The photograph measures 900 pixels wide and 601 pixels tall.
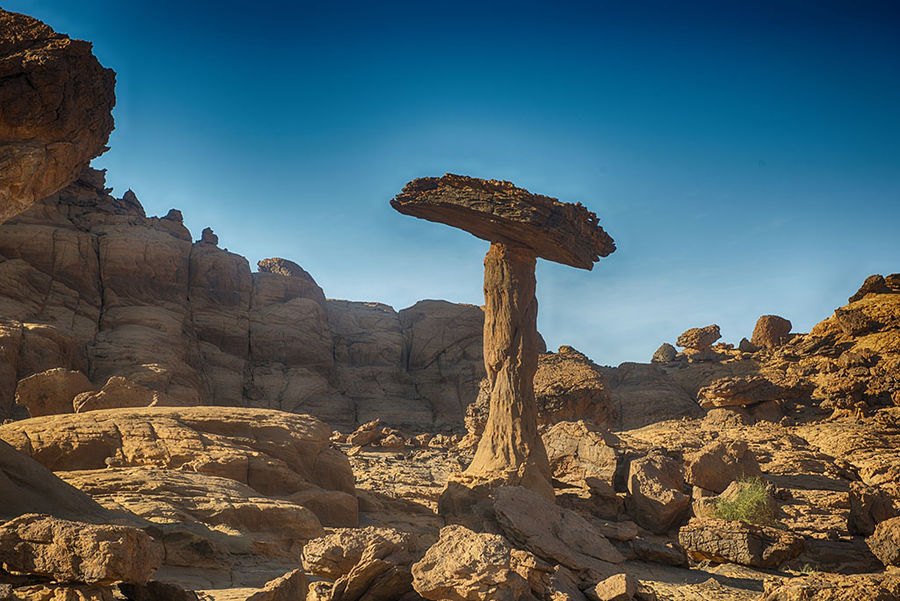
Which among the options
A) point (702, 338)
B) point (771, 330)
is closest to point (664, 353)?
point (702, 338)

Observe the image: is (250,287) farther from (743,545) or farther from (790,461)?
(743,545)

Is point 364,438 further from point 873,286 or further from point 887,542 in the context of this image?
point 873,286

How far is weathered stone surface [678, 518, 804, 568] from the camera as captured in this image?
9.01m

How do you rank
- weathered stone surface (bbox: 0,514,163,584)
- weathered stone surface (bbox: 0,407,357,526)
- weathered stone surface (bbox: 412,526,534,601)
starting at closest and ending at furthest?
1. weathered stone surface (bbox: 0,514,163,584)
2. weathered stone surface (bbox: 412,526,534,601)
3. weathered stone surface (bbox: 0,407,357,526)

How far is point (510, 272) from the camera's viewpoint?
13.0m

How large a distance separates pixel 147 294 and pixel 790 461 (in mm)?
25352

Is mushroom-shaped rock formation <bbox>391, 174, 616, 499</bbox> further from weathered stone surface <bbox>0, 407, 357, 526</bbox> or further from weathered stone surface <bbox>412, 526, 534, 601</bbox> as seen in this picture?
weathered stone surface <bbox>412, 526, 534, 601</bbox>

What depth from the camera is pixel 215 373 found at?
28078mm

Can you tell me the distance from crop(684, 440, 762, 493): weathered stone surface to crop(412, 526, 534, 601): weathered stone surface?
28.6 feet

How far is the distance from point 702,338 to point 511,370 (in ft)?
88.0

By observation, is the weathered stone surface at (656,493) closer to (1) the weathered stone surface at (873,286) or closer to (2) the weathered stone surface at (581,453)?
(2) the weathered stone surface at (581,453)

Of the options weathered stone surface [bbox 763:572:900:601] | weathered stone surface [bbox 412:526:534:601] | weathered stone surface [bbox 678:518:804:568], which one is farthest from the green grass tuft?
weathered stone surface [bbox 412:526:534:601]

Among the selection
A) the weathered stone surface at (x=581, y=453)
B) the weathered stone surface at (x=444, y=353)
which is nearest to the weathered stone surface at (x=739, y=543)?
the weathered stone surface at (x=581, y=453)

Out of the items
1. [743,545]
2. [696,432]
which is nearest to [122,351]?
[696,432]
